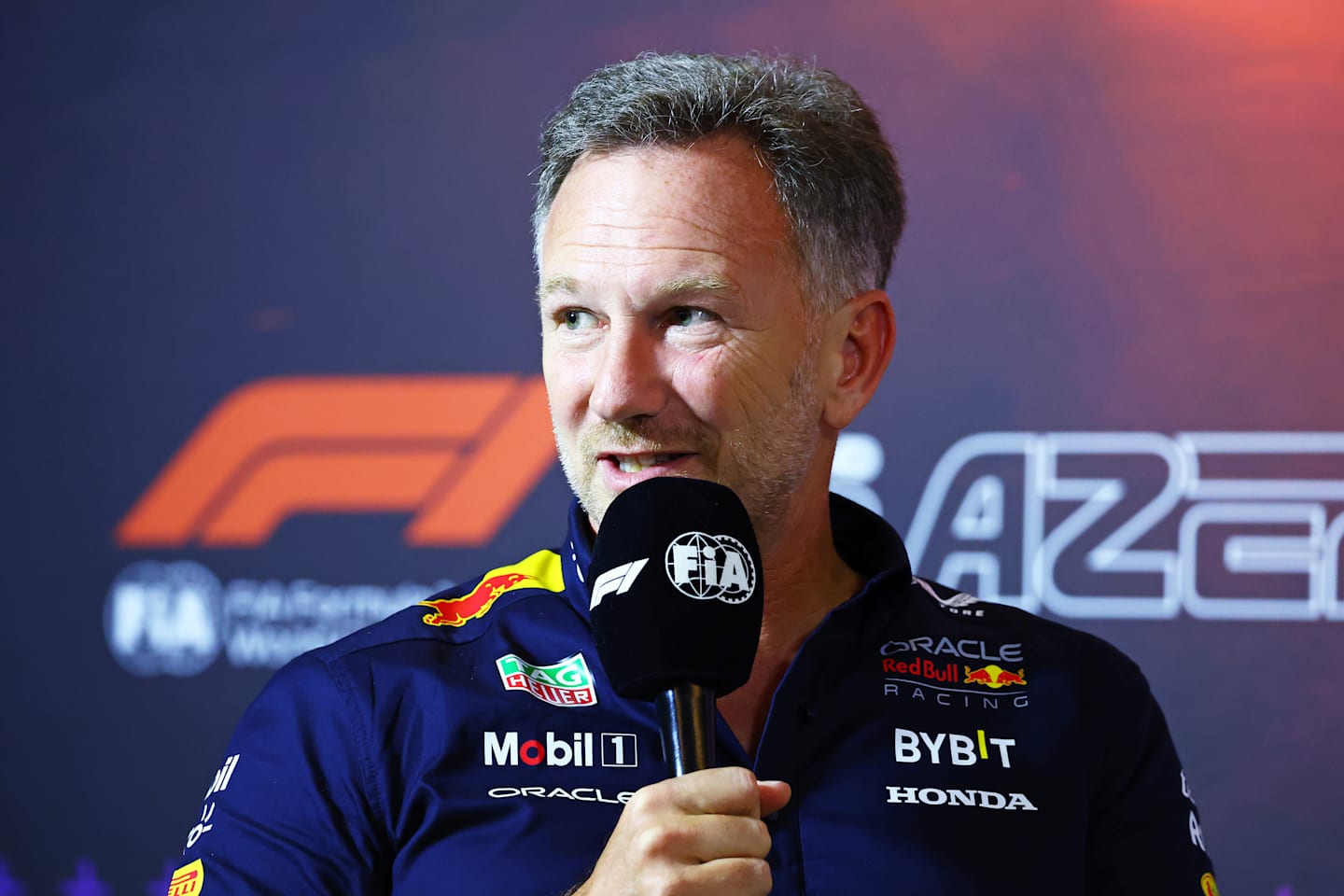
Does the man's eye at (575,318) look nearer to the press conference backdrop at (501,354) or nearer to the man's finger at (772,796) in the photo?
the man's finger at (772,796)

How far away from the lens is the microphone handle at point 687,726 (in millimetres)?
875

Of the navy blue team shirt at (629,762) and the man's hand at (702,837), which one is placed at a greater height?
the man's hand at (702,837)

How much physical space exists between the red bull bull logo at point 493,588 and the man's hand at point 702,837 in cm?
50

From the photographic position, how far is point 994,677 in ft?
4.39

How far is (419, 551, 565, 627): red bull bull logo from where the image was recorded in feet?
4.31

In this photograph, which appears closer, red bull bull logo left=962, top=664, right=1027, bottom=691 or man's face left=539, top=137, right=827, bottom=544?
man's face left=539, top=137, right=827, bottom=544

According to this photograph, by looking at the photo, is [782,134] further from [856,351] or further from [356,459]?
[356,459]

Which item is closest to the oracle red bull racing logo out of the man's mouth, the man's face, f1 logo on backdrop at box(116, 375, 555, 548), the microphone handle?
the man's face

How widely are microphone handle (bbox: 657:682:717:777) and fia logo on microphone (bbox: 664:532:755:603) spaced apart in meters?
0.07

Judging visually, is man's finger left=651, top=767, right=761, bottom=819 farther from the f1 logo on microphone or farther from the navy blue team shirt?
the navy blue team shirt

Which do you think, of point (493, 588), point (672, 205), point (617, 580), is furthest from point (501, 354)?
point (617, 580)

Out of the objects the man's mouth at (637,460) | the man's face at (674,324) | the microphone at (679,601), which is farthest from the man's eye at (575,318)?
the microphone at (679,601)

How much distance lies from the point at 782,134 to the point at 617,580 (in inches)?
19.4

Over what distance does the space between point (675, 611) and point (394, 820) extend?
0.36 meters
